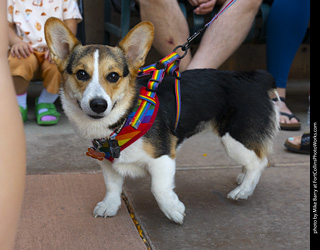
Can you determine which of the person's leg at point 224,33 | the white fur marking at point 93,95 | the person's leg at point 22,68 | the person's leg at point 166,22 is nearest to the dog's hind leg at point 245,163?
the white fur marking at point 93,95

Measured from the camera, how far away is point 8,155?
100cm

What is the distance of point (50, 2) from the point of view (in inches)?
160

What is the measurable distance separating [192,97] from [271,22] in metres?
2.08

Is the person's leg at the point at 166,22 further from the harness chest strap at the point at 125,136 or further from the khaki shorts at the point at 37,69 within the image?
the harness chest strap at the point at 125,136

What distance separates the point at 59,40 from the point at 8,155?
1.32 m

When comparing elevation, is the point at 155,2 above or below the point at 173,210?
above

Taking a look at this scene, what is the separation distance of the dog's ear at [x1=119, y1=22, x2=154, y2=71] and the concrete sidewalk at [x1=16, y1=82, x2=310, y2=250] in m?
0.81

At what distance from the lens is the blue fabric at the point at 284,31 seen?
4004 mm

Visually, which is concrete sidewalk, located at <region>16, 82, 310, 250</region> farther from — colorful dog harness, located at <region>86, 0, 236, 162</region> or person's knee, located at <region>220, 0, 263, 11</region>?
person's knee, located at <region>220, 0, 263, 11</region>

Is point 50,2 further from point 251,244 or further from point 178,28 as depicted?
point 251,244

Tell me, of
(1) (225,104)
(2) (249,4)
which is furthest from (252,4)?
(1) (225,104)

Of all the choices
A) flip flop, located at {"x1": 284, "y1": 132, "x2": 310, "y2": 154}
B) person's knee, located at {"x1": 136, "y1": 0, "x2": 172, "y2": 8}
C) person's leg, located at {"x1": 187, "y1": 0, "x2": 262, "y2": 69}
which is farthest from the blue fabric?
person's knee, located at {"x1": 136, "y1": 0, "x2": 172, "y2": 8}

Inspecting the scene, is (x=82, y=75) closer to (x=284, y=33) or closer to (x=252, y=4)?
(x=252, y=4)
